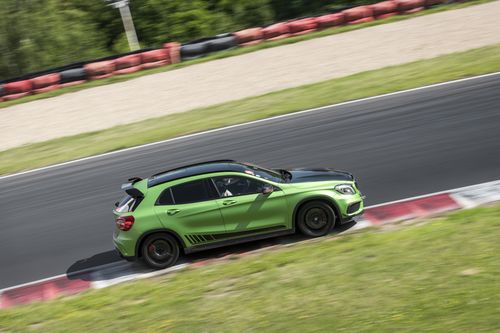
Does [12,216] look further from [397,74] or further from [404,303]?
[397,74]

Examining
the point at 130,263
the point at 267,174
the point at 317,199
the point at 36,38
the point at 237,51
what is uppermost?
the point at 36,38

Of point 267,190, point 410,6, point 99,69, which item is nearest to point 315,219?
point 267,190

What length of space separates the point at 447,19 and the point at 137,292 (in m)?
19.7

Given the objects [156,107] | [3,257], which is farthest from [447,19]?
[3,257]

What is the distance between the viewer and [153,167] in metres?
16.2

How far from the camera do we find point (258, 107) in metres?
19.6

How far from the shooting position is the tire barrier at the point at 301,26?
2695cm

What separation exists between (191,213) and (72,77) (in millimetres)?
17074

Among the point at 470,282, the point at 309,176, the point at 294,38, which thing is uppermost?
the point at 294,38

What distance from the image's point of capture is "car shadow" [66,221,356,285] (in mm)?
10586

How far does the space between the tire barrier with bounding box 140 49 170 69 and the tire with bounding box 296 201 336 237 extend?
1713cm

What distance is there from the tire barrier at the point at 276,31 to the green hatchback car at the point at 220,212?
17.1 meters

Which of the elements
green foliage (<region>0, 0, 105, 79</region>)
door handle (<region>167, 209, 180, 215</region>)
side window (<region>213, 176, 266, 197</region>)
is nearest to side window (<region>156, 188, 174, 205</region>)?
door handle (<region>167, 209, 180, 215</region>)

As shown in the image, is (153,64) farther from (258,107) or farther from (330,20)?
(258,107)
